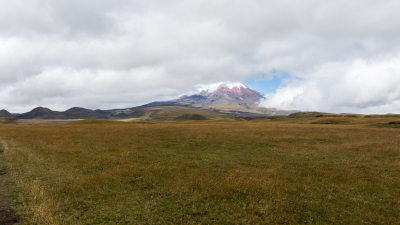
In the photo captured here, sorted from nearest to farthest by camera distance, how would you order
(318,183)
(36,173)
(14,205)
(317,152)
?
(14,205) < (318,183) < (36,173) < (317,152)

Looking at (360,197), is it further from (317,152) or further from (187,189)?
(317,152)

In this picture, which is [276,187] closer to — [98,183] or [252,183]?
[252,183]

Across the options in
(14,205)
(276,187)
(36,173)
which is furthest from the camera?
(36,173)

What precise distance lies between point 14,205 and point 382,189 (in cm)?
2004

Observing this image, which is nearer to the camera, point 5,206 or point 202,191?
point 5,206

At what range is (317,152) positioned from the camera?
74.5ft

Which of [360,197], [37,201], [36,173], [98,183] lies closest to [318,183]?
[360,197]

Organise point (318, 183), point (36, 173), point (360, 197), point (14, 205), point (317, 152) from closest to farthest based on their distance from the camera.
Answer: point (14, 205), point (360, 197), point (318, 183), point (36, 173), point (317, 152)

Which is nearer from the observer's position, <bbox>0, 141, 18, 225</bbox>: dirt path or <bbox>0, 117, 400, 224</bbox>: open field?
<bbox>0, 141, 18, 225</bbox>: dirt path

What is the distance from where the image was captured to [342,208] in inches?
374

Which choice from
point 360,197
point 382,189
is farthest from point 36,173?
point 382,189

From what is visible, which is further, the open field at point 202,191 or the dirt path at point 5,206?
the open field at point 202,191

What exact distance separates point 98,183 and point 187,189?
5.81 meters

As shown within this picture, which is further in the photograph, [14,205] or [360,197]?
[360,197]
